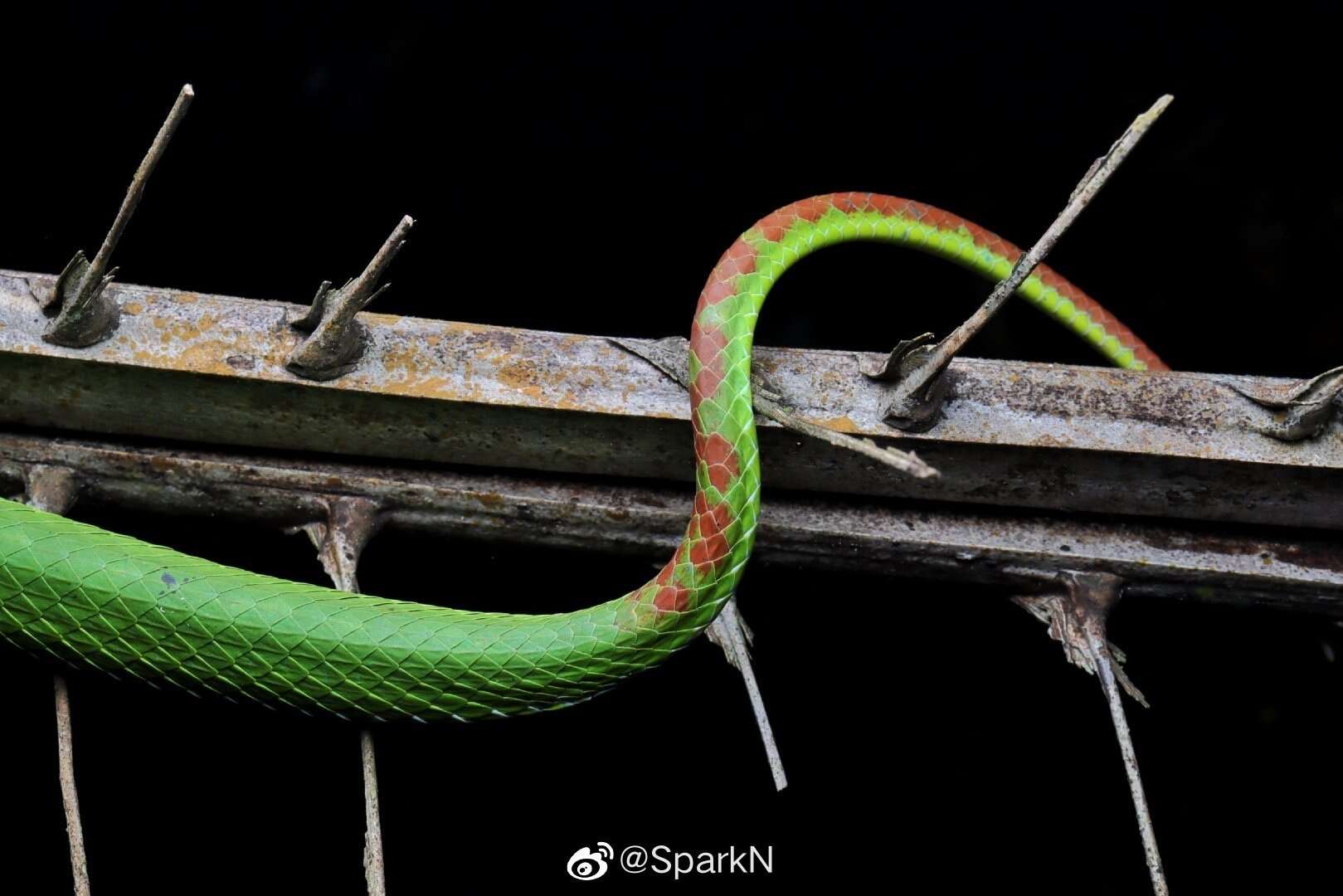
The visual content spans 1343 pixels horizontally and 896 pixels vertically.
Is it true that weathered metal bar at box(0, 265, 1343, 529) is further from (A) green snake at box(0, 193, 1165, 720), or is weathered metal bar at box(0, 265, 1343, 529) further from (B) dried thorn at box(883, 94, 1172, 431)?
(A) green snake at box(0, 193, 1165, 720)

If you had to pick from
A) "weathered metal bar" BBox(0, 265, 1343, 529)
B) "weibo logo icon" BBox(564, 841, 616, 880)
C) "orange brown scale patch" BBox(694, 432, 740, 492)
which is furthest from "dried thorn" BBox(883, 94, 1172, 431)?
"weibo logo icon" BBox(564, 841, 616, 880)

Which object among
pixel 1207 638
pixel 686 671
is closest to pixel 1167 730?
pixel 1207 638

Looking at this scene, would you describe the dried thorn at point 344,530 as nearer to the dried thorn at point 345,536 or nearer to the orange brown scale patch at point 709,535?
the dried thorn at point 345,536

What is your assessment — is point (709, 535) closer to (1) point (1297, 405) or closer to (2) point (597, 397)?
(2) point (597, 397)

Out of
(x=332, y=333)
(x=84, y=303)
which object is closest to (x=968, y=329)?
(x=332, y=333)

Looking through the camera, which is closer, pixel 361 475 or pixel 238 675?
pixel 238 675

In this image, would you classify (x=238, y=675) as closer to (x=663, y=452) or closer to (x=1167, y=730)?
(x=663, y=452)
